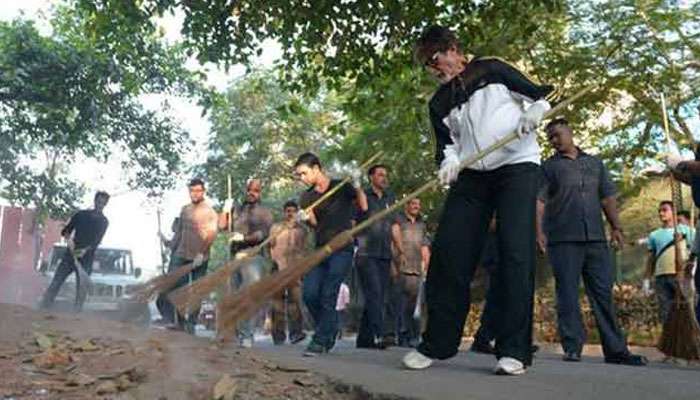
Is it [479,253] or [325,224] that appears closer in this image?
[479,253]

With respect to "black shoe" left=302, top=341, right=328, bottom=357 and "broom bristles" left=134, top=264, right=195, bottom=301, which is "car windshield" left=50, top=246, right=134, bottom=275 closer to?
"broom bristles" left=134, top=264, right=195, bottom=301

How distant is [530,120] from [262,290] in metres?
1.85

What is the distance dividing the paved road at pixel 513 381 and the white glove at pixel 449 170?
1.01m

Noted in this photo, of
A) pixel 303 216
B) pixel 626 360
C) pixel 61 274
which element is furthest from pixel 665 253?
pixel 61 274

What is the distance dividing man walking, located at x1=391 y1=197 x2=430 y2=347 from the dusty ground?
298cm

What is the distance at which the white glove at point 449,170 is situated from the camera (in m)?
4.42

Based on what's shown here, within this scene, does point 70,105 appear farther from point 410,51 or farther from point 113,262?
point 410,51

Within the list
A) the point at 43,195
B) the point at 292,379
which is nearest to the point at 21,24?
the point at 43,195

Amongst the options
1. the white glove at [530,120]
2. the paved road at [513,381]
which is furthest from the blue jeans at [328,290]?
the white glove at [530,120]

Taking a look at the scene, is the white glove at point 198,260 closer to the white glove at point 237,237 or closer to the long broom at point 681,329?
the white glove at point 237,237

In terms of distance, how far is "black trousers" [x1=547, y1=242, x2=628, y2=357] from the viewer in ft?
19.9

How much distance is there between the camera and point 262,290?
4980 millimetres

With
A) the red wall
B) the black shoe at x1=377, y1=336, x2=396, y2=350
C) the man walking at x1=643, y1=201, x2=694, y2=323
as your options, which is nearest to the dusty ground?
the black shoe at x1=377, y1=336, x2=396, y2=350

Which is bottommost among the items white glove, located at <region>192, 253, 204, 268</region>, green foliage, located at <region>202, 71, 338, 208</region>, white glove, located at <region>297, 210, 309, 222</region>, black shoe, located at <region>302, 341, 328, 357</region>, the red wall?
black shoe, located at <region>302, 341, 328, 357</region>
